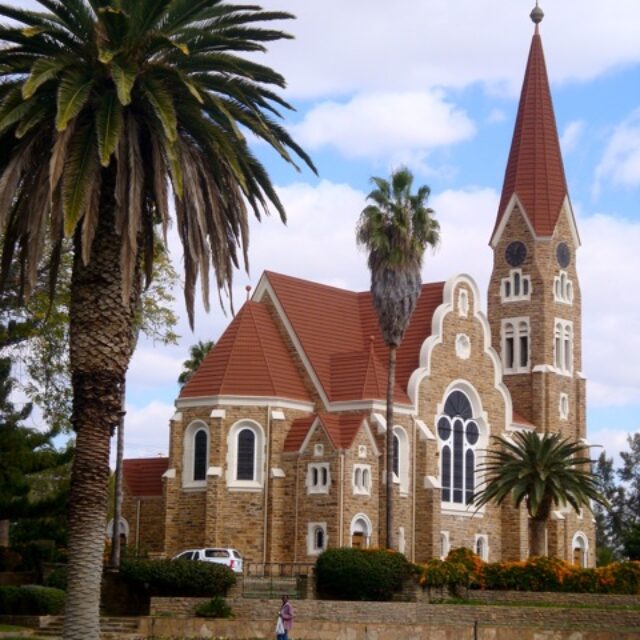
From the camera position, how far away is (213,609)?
127ft

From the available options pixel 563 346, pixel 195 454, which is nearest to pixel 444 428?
pixel 195 454

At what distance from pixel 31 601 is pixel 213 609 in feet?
17.3

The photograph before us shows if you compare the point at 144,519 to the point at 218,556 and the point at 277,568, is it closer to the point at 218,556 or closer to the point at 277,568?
the point at 277,568

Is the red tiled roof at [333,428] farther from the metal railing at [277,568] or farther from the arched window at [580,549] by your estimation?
the arched window at [580,549]

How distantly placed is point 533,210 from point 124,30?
47.8 m

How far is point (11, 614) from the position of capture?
128 feet

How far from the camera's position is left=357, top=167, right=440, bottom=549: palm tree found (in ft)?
167

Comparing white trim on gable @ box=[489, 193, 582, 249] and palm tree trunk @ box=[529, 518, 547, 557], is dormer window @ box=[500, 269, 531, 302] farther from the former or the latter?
palm tree trunk @ box=[529, 518, 547, 557]

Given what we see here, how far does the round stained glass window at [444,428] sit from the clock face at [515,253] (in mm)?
13121

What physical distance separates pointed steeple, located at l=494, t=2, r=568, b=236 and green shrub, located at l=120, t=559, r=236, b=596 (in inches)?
1402

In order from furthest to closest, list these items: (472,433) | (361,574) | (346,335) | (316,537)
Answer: (346,335) → (472,433) → (316,537) → (361,574)

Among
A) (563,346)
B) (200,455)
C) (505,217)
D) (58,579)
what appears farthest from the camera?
(505,217)

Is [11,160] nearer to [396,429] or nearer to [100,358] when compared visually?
[100,358]

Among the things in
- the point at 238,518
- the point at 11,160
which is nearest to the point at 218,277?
the point at 11,160
